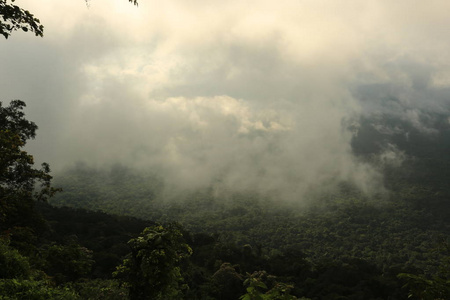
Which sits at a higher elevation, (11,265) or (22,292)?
(11,265)

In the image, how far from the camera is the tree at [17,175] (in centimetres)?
1368

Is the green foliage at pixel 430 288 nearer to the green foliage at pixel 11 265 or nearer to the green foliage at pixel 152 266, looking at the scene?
the green foliage at pixel 152 266

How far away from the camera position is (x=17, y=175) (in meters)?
19.0

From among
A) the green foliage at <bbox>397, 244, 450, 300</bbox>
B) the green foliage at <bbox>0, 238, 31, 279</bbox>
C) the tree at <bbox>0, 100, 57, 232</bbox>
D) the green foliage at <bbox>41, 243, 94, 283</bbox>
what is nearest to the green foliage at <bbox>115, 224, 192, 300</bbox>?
the green foliage at <bbox>0, 238, 31, 279</bbox>

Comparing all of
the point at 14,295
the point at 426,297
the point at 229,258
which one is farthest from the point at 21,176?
the point at 229,258

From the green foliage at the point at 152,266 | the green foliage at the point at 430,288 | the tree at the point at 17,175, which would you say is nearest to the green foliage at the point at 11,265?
the tree at the point at 17,175

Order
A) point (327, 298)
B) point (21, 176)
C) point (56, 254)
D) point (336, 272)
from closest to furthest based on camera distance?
point (21, 176) → point (56, 254) → point (327, 298) → point (336, 272)

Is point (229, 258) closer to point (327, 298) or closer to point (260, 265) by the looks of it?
point (260, 265)

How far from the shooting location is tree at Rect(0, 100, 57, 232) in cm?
1368

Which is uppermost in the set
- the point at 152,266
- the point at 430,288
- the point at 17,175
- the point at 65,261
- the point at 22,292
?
the point at 17,175

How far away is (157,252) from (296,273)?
6959 cm

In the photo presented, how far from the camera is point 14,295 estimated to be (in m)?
7.99

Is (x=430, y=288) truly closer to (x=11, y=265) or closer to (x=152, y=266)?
(x=152, y=266)

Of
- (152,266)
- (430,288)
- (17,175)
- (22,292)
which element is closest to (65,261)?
(17,175)
